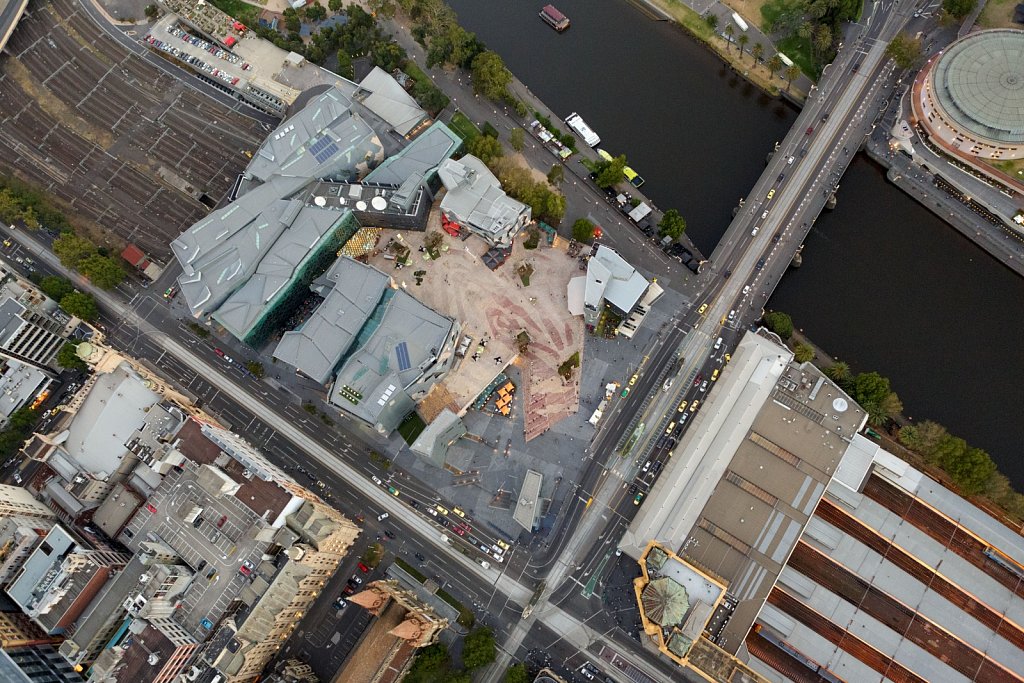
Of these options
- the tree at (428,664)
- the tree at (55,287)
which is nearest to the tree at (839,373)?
the tree at (428,664)

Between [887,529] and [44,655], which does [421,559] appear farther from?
[887,529]

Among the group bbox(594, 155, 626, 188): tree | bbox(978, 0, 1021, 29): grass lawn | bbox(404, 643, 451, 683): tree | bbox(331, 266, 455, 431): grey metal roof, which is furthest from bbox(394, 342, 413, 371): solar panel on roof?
bbox(978, 0, 1021, 29): grass lawn

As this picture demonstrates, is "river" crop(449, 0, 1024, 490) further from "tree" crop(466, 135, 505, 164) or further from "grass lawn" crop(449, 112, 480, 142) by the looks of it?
"tree" crop(466, 135, 505, 164)

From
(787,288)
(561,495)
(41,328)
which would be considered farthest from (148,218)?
(787,288)

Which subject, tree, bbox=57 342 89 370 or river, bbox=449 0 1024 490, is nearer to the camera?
river, bbox=449 0 1024 490

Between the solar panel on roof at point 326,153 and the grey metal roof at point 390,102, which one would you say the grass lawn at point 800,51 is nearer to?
the grey metal roof at point 390,102

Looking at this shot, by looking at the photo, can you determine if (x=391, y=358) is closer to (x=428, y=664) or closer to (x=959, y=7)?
(x=428, y=664)
